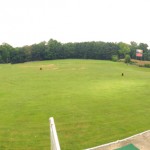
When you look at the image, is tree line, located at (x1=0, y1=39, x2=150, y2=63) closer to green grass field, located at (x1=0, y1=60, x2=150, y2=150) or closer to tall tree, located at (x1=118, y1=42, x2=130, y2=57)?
tall tree, located at (x1=118, y1=42, x2=130, y2=57)

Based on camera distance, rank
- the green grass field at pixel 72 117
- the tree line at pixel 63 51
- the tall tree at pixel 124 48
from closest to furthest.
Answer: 1. the green grass field at pixel 72 117
2. the tree line at pixel 63 51
3. the tall tree at pixel 124 48

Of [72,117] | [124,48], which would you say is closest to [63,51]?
[124,48]

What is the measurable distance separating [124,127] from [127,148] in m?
4.15

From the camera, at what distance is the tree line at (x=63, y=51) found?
9912 centimetres

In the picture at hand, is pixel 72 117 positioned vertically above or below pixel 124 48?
below

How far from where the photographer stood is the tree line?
3903 inches

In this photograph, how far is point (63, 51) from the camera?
102 metres

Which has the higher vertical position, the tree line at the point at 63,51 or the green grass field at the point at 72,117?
the tree line at the point at 63,51

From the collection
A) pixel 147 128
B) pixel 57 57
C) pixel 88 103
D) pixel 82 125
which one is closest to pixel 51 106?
pixel 88 103

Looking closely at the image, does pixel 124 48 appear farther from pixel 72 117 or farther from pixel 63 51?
pixel 72 117

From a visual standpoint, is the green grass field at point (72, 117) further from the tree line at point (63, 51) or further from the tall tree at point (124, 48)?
the tall tree at point (124, 48)

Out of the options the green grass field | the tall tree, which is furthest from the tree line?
the green grass field

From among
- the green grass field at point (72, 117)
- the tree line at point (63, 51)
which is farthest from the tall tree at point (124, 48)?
the green grass field at point (72, 117)

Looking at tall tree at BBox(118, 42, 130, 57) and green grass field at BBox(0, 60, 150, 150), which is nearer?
green grass field at BBox(0, 60, 150, 150)
